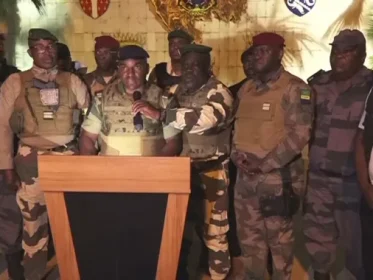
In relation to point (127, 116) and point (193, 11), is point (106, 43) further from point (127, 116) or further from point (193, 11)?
point (193, 11)

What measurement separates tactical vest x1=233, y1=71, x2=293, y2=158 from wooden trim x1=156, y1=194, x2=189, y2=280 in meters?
1.12

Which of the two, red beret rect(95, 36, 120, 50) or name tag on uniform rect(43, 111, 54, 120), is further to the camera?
red beret rect(95, 36, 120, 50)

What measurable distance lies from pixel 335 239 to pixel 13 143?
2.21 meters

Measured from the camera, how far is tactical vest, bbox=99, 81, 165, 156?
278 centimetres

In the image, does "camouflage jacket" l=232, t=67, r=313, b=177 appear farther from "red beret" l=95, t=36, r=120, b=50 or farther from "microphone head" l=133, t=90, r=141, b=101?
"red beret" l=95, t=36, r=120, b=50

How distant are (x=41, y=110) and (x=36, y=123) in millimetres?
89

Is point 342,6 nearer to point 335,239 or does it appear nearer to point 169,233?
point 335,239

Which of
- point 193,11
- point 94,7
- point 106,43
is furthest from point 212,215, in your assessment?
point 94,7

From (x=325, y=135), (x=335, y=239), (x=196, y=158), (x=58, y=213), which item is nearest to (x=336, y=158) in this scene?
(x=325, y=135)

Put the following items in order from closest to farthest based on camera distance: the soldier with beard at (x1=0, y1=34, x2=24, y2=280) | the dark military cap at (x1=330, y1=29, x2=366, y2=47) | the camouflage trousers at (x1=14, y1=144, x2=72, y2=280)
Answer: the dark military cap at (x1=330, y1=29, x2=366, y2=47), the camouflage trousers at (x1=14, y1=144, x2=72, y2=280), the soldier with beard at (x1=0, y1=34, x2=24, y2=280)

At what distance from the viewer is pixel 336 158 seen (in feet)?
10.0

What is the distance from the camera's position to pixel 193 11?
5348 millimetres

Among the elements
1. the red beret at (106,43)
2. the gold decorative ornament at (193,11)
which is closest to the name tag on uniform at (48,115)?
the red beret at (106,43)

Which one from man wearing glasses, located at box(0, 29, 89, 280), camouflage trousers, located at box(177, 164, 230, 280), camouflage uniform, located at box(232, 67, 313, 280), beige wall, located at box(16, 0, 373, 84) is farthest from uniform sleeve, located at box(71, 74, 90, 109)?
beige wall, located at box(16, 0, 373, 84)
